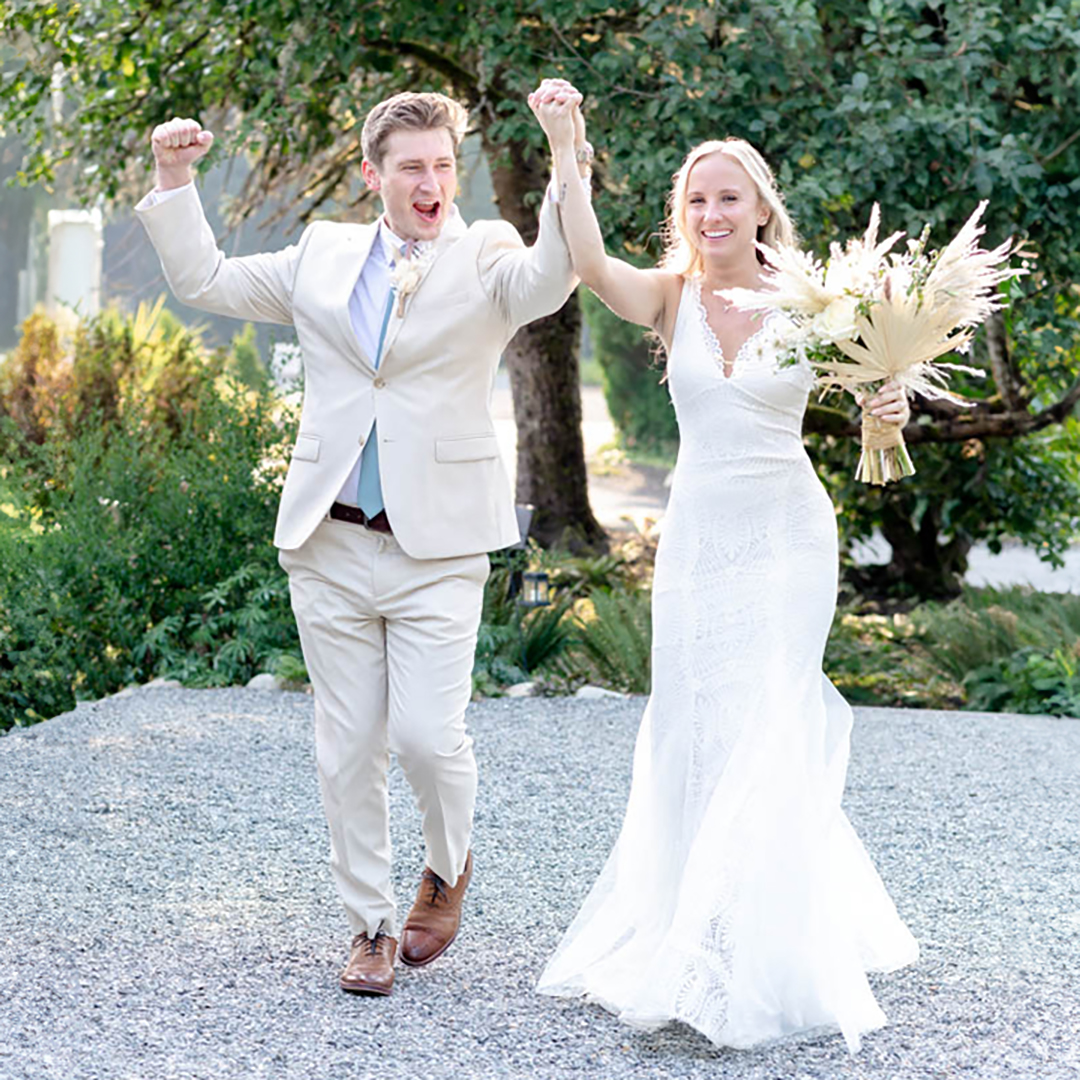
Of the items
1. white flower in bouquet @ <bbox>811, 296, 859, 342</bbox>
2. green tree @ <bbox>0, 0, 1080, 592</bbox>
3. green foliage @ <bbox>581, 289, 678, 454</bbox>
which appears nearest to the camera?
white flower in bouquet @ <bbox>811, 296, 859, 342</bbox>

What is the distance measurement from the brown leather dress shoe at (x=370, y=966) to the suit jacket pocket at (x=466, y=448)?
44.3 inches

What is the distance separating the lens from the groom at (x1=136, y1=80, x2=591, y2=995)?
383cm

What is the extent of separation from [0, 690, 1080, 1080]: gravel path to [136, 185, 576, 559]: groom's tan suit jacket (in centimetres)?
106

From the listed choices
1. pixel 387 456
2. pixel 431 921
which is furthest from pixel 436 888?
pixel 387 456

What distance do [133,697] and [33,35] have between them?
153 inches

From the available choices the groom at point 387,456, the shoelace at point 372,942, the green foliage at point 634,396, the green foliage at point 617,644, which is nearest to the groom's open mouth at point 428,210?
the groom at point 387,456

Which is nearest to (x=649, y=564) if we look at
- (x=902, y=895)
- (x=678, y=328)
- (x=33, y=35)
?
(x=33, y=35)

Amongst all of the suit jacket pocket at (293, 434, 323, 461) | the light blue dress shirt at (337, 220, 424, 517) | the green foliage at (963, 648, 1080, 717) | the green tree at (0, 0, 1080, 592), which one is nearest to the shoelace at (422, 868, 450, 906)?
the light blue dress shirt at (337, 220, 424, 517)

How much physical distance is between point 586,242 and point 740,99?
4.45 m

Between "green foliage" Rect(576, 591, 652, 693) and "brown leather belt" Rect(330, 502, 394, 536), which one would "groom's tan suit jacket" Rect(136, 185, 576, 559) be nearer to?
"brown leather belt" Rect(330, 502, 394, 536)

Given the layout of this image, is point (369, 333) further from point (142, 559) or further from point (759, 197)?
point (142, 559)

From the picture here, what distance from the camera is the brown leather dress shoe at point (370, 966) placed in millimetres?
3895

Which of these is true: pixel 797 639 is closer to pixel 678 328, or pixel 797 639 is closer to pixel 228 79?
pixel 678 328

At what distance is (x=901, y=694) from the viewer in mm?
8570
